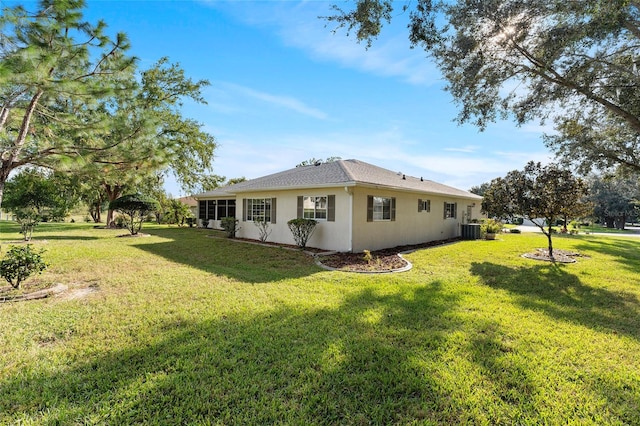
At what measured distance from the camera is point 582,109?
11.8m

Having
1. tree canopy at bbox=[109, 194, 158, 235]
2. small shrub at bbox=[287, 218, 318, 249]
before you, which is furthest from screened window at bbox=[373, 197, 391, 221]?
tree canopy at bbox=[109, 194, 158, 235]

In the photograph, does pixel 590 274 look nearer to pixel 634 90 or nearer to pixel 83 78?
pixel 634 90

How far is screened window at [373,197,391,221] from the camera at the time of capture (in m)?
11.6

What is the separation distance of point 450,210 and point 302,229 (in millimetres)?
10308

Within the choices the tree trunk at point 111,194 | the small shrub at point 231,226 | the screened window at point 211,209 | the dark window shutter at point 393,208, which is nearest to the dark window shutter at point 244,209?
the small shrub at point 231,226

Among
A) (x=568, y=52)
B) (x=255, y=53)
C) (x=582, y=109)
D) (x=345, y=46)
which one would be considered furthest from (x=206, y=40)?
(x=582, y=109)

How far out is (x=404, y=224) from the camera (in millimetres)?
13156

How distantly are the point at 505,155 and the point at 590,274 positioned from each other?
13.3 metres

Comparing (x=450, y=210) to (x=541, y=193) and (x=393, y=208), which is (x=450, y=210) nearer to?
(x=393, y=208)

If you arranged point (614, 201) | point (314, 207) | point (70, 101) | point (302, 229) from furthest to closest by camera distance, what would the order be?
point (614, 201) < point (314, 207) < point (302, 229) < point (70, 101)

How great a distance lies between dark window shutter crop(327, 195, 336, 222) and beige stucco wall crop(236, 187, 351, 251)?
117mm

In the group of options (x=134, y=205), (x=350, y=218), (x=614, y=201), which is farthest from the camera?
(x=614, y=201)

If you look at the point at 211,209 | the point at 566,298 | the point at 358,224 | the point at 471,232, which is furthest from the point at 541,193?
the point at 211,209

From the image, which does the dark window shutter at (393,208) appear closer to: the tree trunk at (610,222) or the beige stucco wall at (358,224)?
the beige stucco wall at (358,224)
